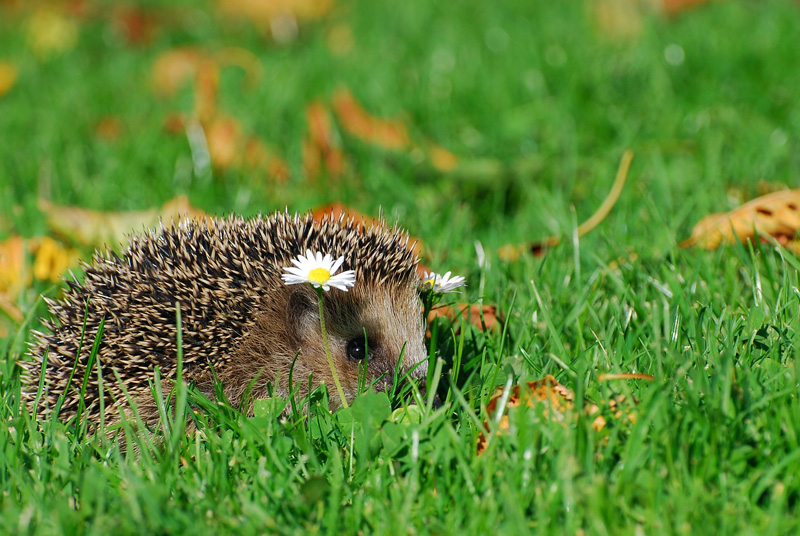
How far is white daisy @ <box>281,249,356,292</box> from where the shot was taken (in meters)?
2.82

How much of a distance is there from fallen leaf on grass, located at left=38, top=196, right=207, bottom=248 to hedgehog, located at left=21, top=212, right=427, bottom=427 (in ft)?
4.33

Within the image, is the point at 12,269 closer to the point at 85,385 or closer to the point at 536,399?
the point at 85,385

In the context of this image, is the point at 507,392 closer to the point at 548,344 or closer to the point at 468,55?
the point at 548,344

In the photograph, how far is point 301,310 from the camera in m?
3.32

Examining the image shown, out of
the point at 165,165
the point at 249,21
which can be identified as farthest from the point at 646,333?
the point at 249,21

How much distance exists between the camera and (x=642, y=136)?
567 centimetres

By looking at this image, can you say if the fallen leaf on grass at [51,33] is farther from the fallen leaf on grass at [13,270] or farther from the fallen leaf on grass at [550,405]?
the fallen leaf on grass at [550,405]

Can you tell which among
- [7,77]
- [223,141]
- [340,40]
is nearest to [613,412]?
[223,141]

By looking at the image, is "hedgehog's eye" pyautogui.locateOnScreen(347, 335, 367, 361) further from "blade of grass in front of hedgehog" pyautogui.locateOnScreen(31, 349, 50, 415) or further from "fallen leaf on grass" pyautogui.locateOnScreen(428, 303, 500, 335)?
"blade of grass in front of hedgehog" pyautogui.locateOnScreen(31, 349, 50, 415)

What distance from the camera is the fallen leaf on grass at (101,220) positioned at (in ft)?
15.3

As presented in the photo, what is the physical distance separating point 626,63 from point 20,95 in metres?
5.15

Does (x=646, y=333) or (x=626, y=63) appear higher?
(x=626, y=63)

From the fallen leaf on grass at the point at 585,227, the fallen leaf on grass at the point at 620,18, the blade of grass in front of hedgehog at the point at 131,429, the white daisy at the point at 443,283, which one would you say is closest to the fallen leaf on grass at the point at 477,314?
the white daisy at the point at 443,283

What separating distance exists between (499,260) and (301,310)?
117 centimetres
